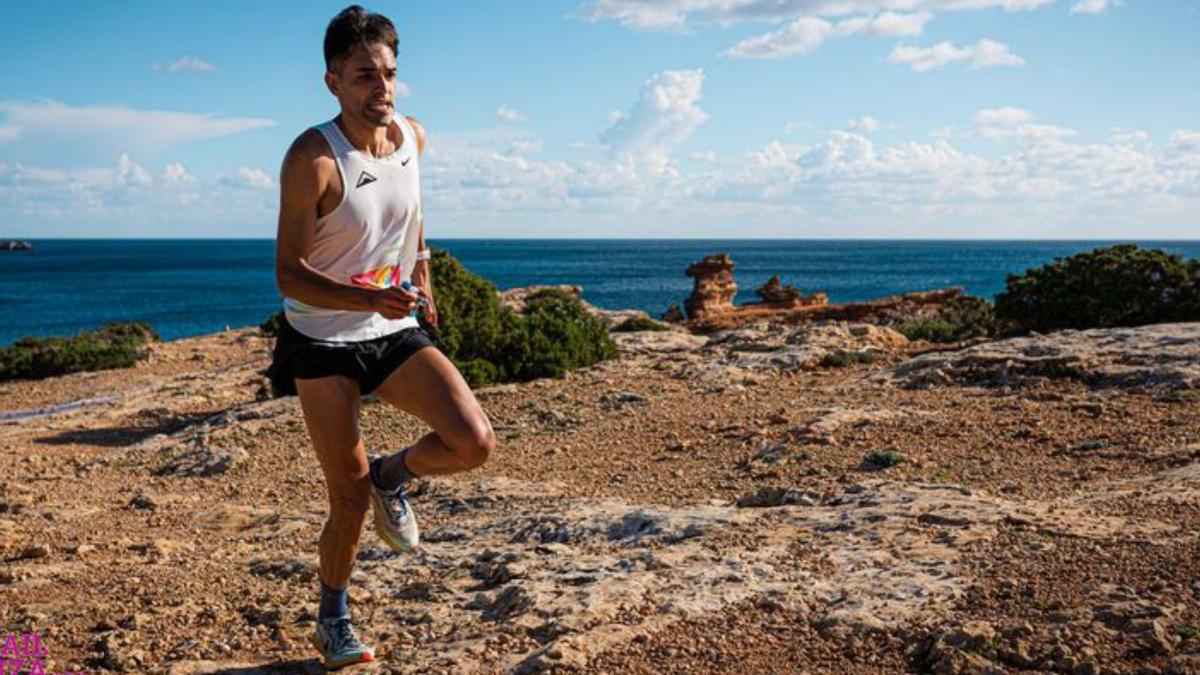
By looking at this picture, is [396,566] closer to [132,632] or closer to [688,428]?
[132,632]

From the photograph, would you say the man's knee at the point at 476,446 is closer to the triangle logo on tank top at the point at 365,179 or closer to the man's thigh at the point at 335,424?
the man's thigh at the point at 335,424

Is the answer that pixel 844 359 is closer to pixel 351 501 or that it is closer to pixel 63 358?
pixel 351 501

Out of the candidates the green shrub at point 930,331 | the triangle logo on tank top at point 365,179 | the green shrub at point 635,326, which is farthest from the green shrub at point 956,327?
the triangle logo on tank top at point 365,179

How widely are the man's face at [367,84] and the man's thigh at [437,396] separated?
877mm

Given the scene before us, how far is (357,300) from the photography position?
11.8 ft

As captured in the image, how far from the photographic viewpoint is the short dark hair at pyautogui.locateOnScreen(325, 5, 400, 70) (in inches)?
147

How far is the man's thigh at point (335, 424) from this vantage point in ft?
12.6

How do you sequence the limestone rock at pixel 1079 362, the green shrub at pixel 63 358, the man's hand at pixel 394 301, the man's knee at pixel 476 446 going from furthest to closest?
the green shrub at pixel 63 358 < the limestone rock at pixel 1079 362 < the man's knee at pixel 476 446 < the man's hand at pixel 394 301

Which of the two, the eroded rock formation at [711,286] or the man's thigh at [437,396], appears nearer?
the man's thigh at [437,396]

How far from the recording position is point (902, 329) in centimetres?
1711

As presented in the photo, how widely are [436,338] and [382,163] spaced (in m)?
8.99

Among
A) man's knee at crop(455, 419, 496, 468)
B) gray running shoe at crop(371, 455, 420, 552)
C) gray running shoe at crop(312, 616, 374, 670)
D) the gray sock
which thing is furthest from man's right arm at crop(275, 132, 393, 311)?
gray running shoe at crop(312, 616, 374, 670)

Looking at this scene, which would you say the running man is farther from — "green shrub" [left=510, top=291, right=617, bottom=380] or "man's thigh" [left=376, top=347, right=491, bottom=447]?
"green shrub" [left=510, top=291, right=617, bottom=380]

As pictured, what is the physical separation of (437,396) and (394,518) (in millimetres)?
636
